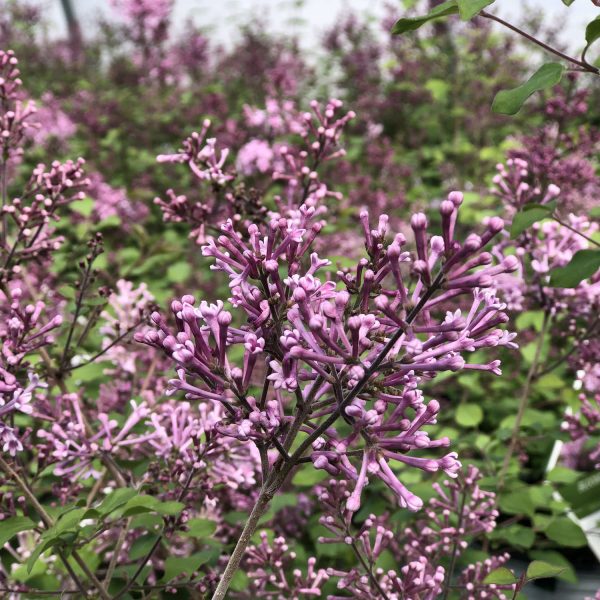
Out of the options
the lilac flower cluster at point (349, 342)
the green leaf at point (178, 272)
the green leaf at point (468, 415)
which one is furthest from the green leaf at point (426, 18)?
the green leaf at point (178, 272)

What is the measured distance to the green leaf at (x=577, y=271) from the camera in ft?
4.38

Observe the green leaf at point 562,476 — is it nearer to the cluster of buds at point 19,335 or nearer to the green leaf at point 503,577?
the green leaf at point 503,577

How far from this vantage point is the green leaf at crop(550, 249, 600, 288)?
4.38 ft

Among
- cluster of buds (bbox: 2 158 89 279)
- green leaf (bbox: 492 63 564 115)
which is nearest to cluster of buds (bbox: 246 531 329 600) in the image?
cluster of buds (bbox: 2 158 89 279)

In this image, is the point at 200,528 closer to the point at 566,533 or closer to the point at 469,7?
the point at 566,533

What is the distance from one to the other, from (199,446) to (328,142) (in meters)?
0.90

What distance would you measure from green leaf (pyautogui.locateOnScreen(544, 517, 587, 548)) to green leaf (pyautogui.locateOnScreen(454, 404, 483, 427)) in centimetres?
53

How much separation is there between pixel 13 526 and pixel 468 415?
5.42 feet

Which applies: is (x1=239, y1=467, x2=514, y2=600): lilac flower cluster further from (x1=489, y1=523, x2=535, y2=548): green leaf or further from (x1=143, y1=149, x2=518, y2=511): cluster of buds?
(x1=143, y1=149, x2=518, y2=511): cluster of buds

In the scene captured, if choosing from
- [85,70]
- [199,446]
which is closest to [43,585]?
[199,446]

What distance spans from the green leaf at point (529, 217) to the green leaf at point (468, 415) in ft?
3.87

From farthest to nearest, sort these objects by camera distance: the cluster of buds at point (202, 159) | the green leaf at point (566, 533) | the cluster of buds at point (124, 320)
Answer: the cluster of buds at point (124, 320) < the green leaf at point (566, 533) < the cluster of buds at point (202, 159)

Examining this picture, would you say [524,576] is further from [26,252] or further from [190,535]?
[26,252]

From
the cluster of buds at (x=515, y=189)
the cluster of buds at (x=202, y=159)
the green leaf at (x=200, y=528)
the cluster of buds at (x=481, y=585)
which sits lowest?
the cluster of buds at (x=481, y=585)
